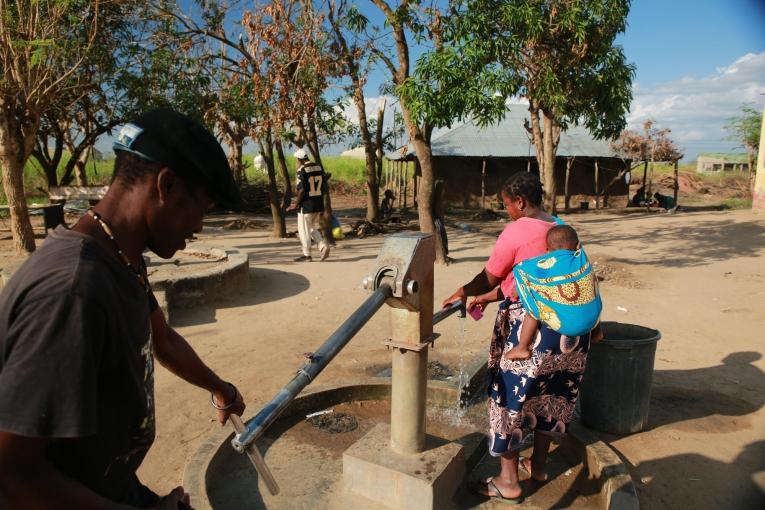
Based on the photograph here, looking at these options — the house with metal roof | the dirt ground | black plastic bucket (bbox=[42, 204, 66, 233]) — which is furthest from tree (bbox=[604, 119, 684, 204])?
black plastic bucket (bbox=[42, 204, 66, 233])

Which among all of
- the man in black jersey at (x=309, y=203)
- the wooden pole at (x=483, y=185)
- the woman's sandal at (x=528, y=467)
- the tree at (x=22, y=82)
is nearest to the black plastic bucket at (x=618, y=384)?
the woman's sandal at (x=528, y=467)

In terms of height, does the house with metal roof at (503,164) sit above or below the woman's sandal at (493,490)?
above

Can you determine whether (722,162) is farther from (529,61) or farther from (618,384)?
(618,384)

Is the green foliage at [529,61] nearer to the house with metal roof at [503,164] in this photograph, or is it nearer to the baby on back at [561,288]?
the baby on back at [561,288]

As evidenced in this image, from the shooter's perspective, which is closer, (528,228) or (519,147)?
(528,228)

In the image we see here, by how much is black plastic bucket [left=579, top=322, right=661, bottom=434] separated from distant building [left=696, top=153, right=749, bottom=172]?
34.3 meters

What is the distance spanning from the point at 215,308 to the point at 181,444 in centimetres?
294

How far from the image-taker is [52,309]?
A: 913 millimetres

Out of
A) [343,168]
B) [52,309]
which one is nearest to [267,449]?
[52,309]

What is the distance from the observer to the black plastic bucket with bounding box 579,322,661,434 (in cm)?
318

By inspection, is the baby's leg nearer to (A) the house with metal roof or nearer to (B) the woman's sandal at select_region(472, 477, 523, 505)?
(B) the woman's sandal at select_region(472, 477, 523, 505)

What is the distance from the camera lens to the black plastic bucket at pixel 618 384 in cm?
318

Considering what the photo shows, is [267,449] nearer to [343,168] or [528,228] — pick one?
[528,228]

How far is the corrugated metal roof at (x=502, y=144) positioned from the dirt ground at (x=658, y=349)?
9.51 meters
